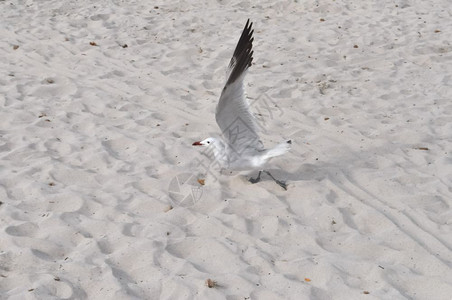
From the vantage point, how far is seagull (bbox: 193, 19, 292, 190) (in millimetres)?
3732

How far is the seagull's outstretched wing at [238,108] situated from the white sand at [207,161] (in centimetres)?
33

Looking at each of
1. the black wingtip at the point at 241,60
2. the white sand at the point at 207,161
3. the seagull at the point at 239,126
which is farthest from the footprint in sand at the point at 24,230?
the black wingtip at the point at 241,60

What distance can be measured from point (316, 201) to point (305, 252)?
64 cm

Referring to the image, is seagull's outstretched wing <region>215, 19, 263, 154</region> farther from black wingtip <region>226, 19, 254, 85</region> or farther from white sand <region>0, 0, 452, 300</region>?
white sand <region>0, 0, 452, 300</region>

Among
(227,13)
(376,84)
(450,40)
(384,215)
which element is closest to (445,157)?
(384,215)

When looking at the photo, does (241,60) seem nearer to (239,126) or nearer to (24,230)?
(239,126)

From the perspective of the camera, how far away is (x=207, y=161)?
4266 mm

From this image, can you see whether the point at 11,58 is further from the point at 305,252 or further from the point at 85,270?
the point at 305,252

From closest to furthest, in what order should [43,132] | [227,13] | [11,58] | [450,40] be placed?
[43,132], [11,58], [450,40], [227,13]

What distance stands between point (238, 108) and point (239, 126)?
5.6 inches

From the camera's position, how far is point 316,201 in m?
3.67

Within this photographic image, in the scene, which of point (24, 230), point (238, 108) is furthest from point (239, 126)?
point (24, 230)

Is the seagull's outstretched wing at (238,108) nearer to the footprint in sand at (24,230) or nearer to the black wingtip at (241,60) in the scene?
the black wingtip at (241,60)

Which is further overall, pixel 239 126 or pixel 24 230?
pixel 239 126
